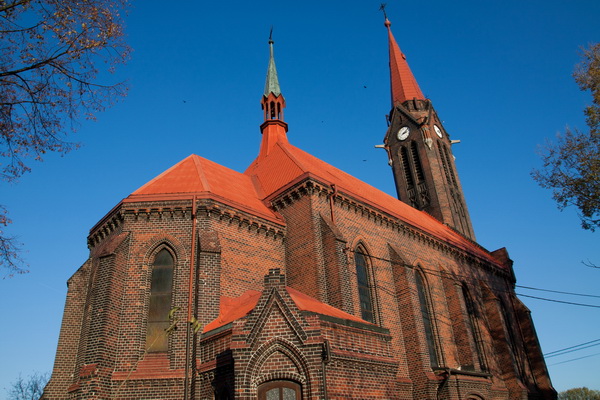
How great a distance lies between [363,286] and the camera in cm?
1744

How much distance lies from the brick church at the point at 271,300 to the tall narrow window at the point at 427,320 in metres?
0.08

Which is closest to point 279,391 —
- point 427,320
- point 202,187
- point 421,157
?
point 202,187

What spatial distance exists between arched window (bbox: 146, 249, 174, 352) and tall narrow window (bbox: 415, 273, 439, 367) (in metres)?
10.8

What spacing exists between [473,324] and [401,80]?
22480 mm

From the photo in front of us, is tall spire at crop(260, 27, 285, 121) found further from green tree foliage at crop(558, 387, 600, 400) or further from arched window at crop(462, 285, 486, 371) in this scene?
green tree foliage at crop(558, 387, 600, 400)

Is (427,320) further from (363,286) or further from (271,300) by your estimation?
(271,300)

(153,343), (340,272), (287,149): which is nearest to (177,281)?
(153,343)

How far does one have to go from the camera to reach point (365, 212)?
62.6 ft

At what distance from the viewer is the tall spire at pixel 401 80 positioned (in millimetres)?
37938

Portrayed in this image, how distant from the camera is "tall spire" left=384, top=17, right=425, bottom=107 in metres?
37.9

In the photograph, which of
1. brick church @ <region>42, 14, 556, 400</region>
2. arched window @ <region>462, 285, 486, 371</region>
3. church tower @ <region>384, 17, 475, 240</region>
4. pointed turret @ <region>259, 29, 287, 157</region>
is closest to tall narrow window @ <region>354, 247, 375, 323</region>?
brick church @ <region>42, 14, 556, 400</region>

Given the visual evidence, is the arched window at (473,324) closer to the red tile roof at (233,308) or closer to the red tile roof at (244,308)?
the red tile roof at (244,308)

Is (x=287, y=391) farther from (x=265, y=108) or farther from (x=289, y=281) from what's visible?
(x=265, y=108)

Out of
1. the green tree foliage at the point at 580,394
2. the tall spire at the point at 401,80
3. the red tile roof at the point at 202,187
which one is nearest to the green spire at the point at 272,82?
the red tile roof at the point at 202,187
